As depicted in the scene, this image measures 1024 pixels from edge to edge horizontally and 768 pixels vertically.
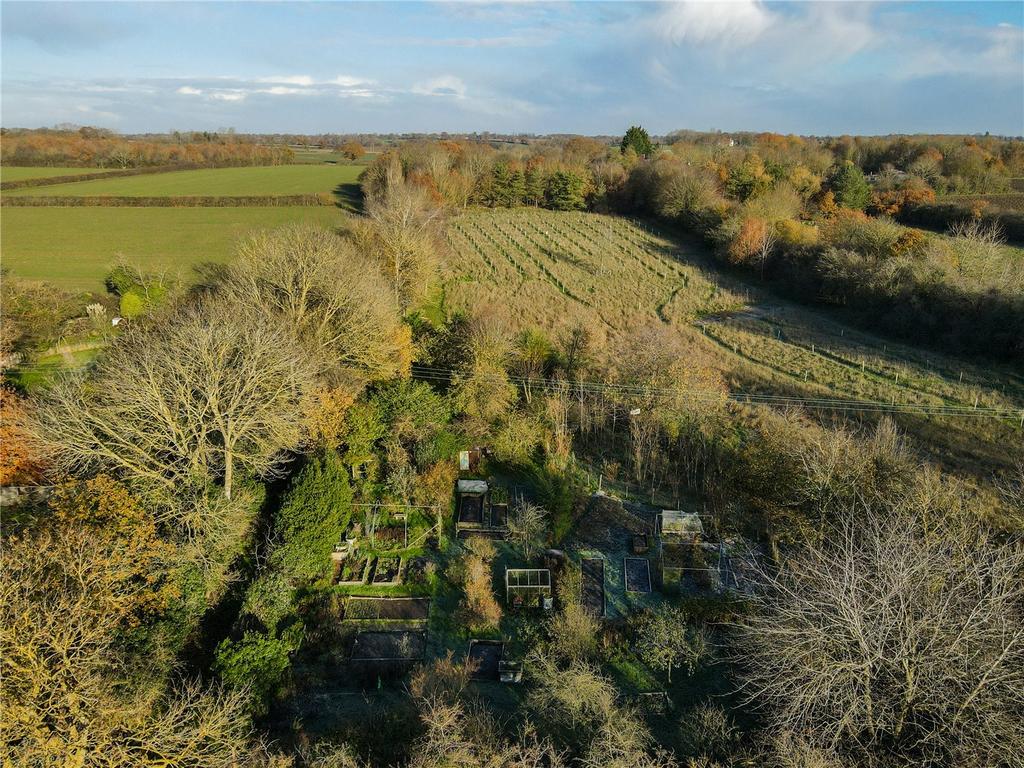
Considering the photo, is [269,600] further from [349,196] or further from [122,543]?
[349,196]

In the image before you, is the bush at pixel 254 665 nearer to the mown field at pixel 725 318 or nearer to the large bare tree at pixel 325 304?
the large bare tree at pixel 325 304

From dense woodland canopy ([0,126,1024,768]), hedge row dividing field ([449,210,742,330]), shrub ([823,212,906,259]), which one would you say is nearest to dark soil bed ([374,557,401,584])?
dense woodland canopy ([0,126,1024,768])

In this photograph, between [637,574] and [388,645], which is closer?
[388,645]

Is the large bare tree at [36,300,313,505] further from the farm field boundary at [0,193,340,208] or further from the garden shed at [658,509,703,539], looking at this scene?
the farm field boundary at [0,193,340,208]

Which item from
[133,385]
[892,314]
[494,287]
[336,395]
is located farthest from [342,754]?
[892,314]

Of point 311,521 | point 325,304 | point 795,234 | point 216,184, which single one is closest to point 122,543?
point 311,521

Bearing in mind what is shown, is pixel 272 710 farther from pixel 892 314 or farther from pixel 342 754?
pixel 892 314
